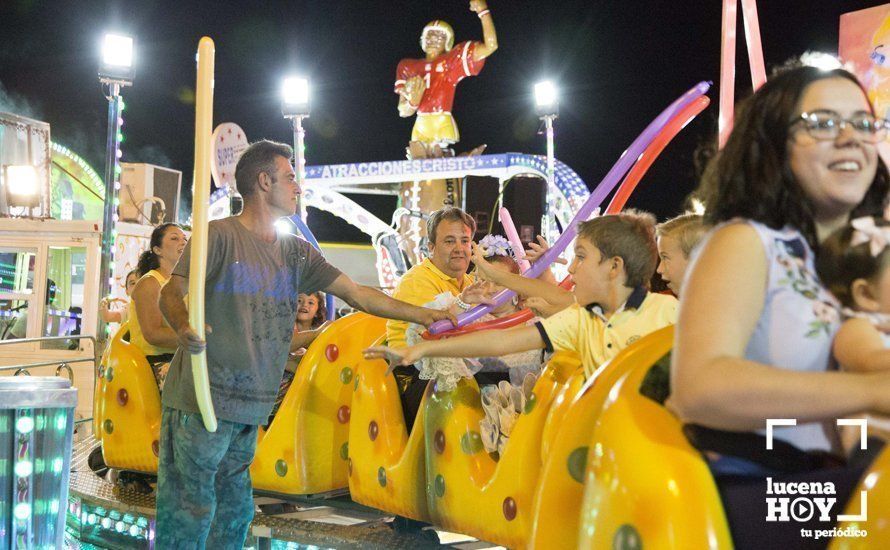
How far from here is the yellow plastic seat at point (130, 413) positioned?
14.9 ft

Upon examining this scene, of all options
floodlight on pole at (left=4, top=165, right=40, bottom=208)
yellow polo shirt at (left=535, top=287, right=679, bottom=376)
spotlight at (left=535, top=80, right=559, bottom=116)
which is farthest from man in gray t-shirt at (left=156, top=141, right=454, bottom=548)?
floodlight on pole at (left=4, top=165, right=40, bottom=208)

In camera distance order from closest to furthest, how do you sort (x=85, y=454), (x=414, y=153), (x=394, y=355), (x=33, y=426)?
(x=394, y=355) → (x=33, y=426) → (x=85, y=454) → (x=414, y=153)

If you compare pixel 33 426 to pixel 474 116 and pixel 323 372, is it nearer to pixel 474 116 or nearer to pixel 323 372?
pixel 323 372

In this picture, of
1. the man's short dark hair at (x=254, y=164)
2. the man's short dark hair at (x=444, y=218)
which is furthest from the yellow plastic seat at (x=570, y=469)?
the man's short dark hair at (x=444, y=218)

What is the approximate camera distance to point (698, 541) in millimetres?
1264

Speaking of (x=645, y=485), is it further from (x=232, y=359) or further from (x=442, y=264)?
(x=442, y=264)

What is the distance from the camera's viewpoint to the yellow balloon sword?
7.63 feet

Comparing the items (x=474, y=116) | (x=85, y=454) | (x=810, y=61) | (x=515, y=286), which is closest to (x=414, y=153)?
(x=474, y=116)

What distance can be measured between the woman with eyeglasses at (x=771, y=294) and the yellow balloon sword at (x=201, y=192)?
1.40 metres

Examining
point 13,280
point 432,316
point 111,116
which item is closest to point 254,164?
point 432,316

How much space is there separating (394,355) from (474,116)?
1825 centimetres

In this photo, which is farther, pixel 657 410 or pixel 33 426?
pixel 33 426

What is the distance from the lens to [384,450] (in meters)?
3.71

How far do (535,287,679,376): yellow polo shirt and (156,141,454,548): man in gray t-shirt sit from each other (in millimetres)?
950
